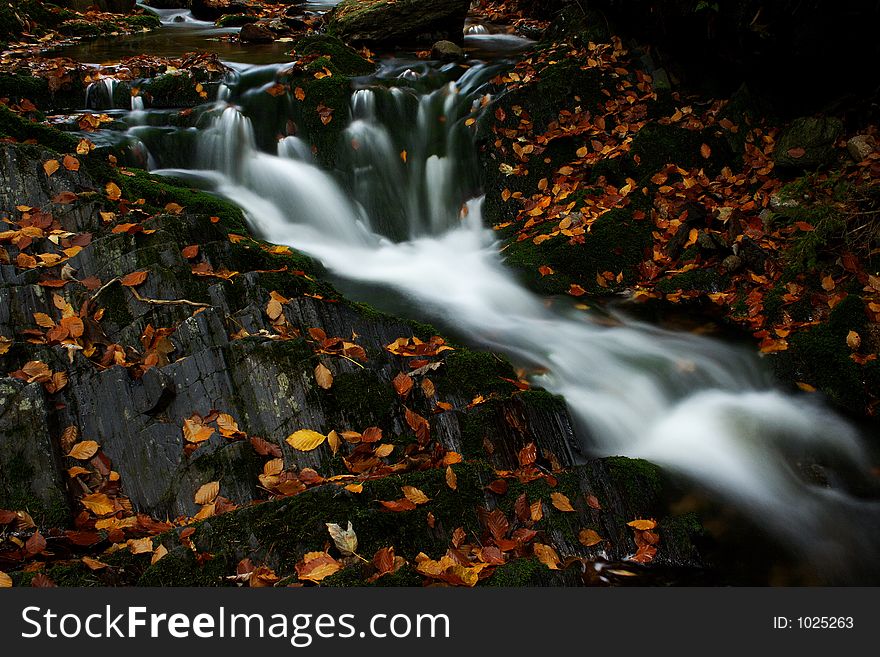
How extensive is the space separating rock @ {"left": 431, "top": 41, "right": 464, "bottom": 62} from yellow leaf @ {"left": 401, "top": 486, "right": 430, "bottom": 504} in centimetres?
877

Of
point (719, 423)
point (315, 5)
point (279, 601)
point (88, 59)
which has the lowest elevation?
point (719, 423)

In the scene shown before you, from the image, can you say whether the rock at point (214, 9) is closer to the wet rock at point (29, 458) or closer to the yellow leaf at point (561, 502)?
the wet rock at point (29, 458)

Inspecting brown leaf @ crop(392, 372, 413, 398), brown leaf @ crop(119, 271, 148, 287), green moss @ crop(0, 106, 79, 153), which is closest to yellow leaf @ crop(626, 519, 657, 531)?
brown leaf @ crop(392, 372, 413, 398)

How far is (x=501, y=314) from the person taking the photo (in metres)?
6.53

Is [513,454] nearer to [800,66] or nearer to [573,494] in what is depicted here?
[573,494]

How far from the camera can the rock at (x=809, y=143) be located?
6.64 m

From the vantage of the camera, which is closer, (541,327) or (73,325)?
(73,325)

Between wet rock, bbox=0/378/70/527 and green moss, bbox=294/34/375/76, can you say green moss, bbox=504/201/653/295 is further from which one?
wet rock, bbox=0/378/70/527

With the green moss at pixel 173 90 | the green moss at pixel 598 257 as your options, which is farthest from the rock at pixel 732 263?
the green moss at pixel 173 90

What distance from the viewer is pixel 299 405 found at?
3789 mm

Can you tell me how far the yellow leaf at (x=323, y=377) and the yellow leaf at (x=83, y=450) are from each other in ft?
4.22

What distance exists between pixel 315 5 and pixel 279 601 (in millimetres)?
18389

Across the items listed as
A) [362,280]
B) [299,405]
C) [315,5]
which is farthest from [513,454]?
[315,5]

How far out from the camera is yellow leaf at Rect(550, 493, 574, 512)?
359 centimetres
